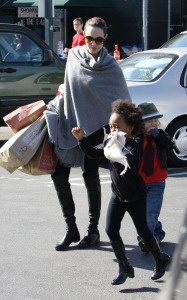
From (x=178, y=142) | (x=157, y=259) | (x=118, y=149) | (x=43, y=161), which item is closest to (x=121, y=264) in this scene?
(x=157, y=259)

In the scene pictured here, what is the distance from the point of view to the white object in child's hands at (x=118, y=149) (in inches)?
164

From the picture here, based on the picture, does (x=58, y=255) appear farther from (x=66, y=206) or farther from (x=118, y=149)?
(x=118, y=149)

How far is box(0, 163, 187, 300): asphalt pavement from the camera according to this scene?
441cm

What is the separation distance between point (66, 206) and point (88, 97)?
92cm

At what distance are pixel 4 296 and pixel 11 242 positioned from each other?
119 centimetres

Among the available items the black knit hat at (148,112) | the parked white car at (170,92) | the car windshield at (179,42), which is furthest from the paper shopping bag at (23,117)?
the car windshield at (179,42)

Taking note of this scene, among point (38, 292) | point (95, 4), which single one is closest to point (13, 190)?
point (38, 292)

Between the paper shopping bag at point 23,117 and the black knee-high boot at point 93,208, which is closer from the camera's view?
the paper shopping bag at point 23,117

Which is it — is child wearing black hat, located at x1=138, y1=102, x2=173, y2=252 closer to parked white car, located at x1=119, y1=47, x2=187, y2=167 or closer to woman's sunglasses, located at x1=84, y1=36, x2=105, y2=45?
woman's sunglasses, located at x1=84, y1=36, x2=105, y2=45

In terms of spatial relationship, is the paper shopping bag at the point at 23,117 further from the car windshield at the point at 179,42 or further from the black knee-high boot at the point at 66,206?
the car windshield at the point at 179,42

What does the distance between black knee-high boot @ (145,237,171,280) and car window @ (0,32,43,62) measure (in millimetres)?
6518

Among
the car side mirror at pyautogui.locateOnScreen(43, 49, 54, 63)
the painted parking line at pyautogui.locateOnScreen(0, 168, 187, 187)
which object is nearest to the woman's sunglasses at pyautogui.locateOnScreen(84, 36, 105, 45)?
the painted parking line at pyautogui.locateOnScreen(0, 168, 187, 187)

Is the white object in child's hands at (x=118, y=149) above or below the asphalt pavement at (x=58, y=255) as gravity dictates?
above

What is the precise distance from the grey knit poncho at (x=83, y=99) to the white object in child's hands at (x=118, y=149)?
0.84 metres
